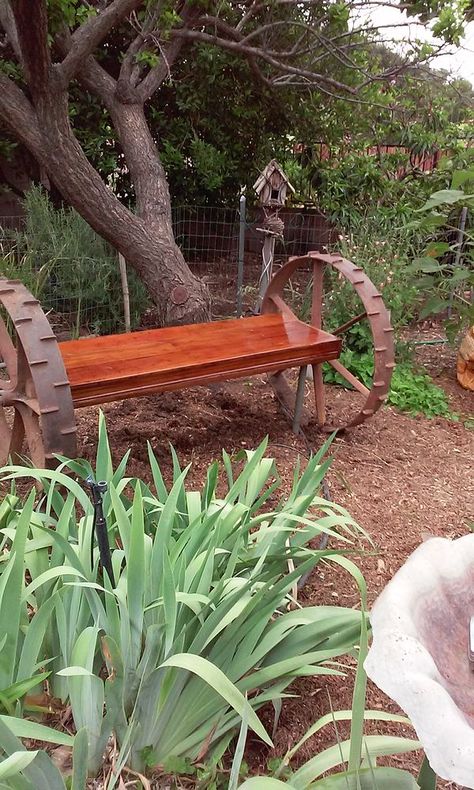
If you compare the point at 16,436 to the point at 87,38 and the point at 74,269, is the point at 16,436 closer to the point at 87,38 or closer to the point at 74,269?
the point at 87,38

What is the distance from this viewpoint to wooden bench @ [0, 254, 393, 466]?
6.96 ft

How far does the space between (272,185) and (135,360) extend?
2.19 metres

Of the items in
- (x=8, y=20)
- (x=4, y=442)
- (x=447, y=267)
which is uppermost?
(x=8, y=20)

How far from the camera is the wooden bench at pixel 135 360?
2.12 meters

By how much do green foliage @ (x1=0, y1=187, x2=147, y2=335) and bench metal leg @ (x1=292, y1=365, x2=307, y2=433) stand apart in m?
2.10

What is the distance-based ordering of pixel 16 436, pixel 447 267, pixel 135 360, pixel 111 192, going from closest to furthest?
pixel 16 436, pixel 135 360, pixel 447 267, pixel 111 192

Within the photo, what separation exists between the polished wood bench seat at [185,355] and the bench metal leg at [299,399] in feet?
0.40

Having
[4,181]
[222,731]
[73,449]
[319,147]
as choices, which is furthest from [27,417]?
[319,147]

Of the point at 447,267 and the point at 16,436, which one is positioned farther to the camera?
the point at 447,267

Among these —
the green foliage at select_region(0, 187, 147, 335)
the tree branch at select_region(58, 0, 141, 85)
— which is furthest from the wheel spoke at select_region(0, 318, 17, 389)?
the green foliage at select_region(0, 187, 147, 335)

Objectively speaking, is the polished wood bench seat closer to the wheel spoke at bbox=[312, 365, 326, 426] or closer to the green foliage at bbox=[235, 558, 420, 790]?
the wheel spoke at bbox=[312, 365, 326, 426]

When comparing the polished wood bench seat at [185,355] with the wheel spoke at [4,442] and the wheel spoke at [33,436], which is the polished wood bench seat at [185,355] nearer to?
the wheel spoke at [33,436]

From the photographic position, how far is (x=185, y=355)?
2799 mm

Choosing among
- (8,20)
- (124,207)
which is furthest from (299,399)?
(8,20)
